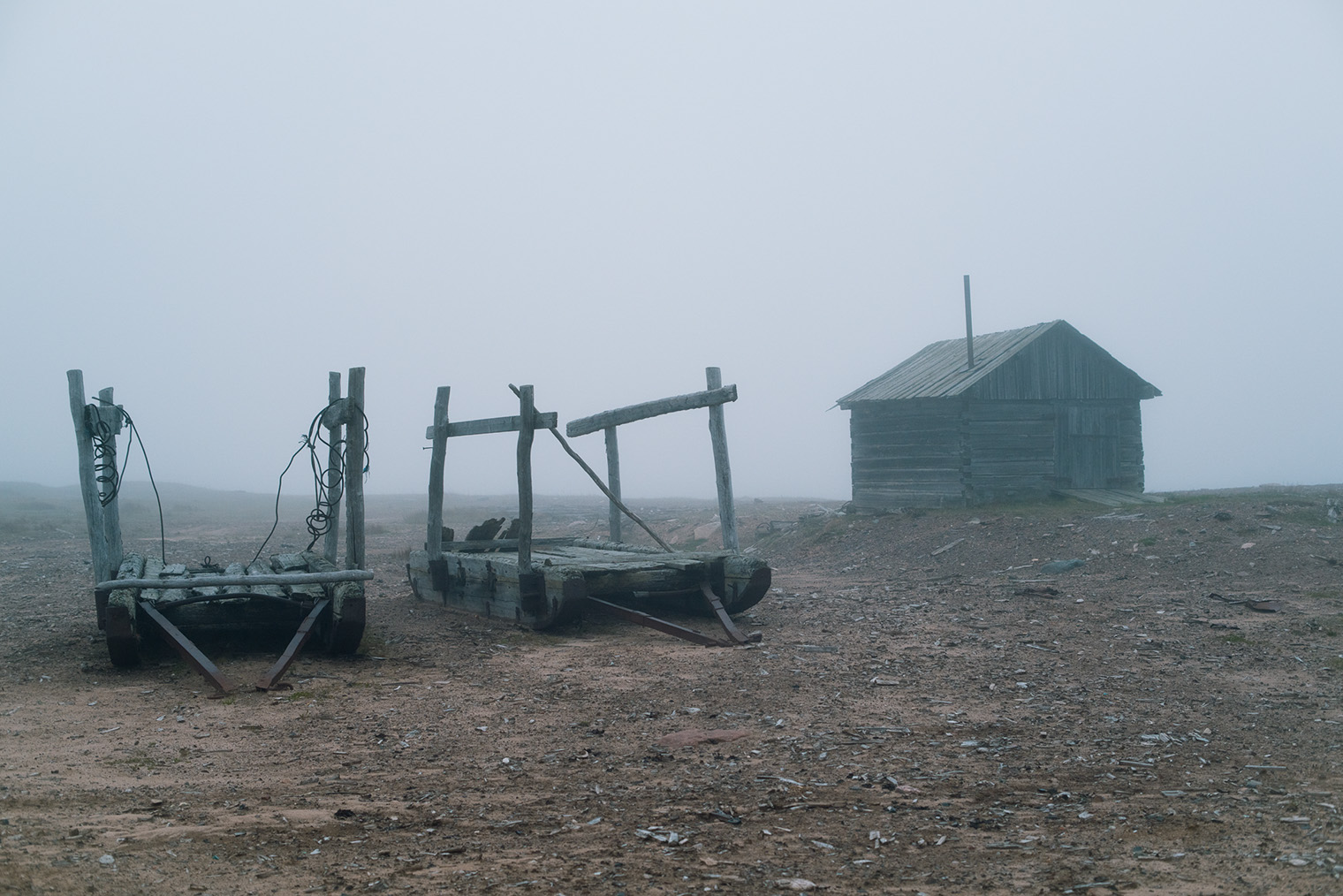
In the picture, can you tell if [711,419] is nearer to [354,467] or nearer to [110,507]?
[354,467]

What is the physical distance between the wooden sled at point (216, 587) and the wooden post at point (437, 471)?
1.72 meters

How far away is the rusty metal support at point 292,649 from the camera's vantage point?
6555mm

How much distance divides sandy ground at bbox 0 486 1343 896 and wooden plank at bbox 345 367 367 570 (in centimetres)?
90

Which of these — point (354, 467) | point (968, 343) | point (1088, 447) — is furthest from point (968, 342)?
point (354, 467)

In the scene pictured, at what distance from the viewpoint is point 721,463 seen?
10.1 metres

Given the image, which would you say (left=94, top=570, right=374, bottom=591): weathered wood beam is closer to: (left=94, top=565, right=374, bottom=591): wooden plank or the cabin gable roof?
(left=94, top=565, right=374, bottom=591): wooden plank

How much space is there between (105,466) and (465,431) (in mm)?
3595

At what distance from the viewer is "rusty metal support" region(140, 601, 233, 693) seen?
21.4 ft

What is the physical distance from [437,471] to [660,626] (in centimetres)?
368

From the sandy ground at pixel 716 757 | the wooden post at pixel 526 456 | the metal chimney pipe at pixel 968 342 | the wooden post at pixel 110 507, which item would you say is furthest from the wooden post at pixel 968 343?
the wooden post at pixel 110 507

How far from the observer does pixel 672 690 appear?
6398 mm

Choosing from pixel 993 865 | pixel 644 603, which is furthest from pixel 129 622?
pixel 993 865

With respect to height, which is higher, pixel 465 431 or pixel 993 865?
pixel 465 431

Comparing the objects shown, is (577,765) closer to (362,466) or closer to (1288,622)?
(362,466)
